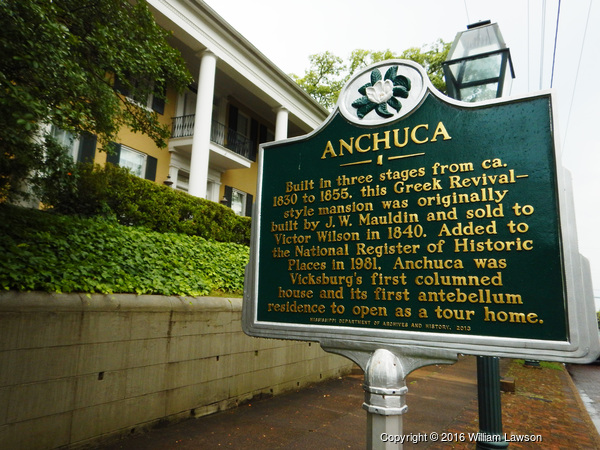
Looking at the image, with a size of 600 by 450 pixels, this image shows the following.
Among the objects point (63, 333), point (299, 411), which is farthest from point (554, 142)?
point (299, 411)

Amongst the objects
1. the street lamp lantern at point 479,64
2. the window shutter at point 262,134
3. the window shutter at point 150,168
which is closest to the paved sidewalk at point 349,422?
the street lamp lantern at point 479,64

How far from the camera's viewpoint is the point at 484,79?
13.9 ft

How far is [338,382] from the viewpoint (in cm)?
901

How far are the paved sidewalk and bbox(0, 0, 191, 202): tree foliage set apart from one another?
12.5 feet

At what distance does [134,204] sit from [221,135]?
9803 millimetres

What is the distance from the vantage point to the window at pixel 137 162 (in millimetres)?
13398

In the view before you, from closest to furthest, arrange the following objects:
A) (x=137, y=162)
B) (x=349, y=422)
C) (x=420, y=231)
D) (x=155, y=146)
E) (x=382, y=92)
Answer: (x=420, y=231), (x=382, y=92), (x=349, y=422), (x=137, y=162), (x=155, y=146)

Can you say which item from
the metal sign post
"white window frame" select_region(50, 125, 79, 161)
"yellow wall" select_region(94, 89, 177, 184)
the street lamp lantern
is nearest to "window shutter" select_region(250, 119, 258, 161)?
"yellow wall" select_region(94, 89, 177, 184)

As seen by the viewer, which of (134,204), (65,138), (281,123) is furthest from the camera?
(281,123)

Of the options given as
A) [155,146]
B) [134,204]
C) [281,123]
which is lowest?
[134,204]

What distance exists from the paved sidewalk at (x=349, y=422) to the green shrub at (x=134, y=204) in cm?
407

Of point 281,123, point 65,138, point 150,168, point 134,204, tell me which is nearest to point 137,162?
point 150,168

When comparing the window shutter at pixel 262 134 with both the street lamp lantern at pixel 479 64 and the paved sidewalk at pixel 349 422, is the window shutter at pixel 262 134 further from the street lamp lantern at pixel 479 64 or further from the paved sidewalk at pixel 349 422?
the street lamp lantern at pixel 479 64

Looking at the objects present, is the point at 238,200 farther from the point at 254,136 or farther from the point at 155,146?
the point at 155,146
